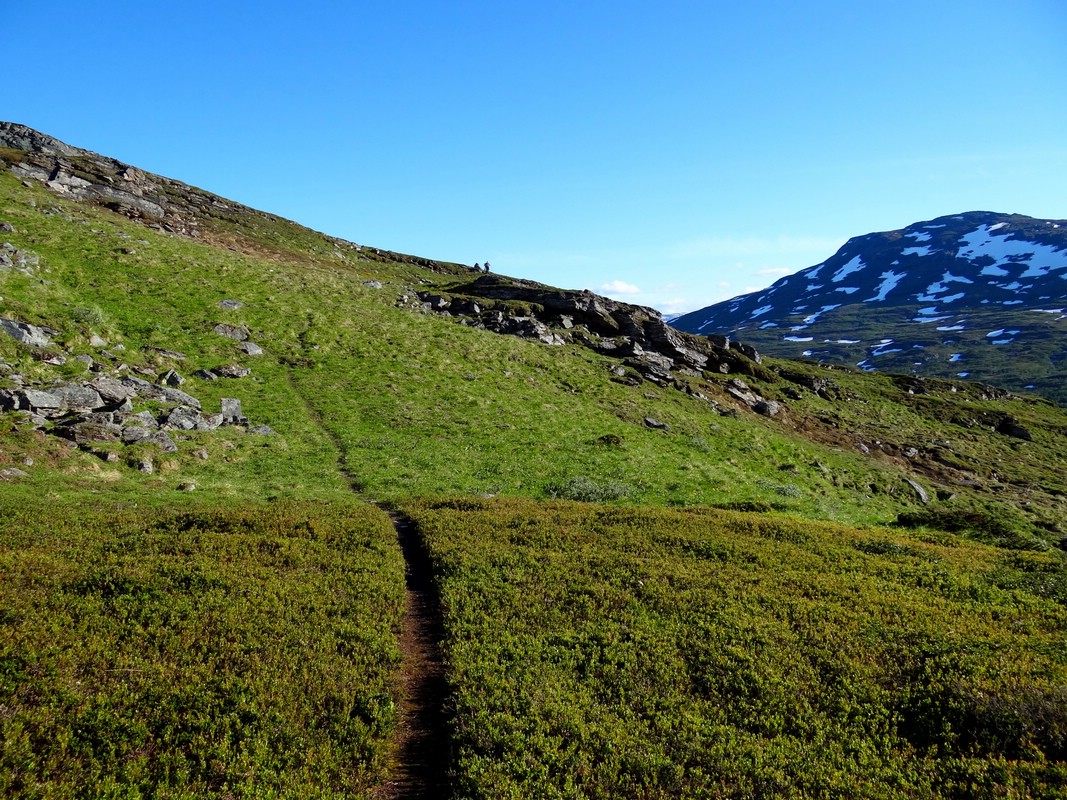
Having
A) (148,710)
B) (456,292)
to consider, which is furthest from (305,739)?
(456,292)

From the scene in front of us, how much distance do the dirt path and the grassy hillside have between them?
35cm

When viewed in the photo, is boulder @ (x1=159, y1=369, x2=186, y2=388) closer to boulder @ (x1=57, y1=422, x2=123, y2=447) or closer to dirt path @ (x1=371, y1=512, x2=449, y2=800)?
boulder @ (x1=57, y1=422, x2=123, y2=447)

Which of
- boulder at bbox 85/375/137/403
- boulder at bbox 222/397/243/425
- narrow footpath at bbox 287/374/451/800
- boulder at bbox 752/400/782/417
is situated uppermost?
boulder at bbox 752/400/782/417

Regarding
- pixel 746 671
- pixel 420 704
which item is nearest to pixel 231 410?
pixel 420 704

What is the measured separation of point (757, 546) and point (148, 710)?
19483mm

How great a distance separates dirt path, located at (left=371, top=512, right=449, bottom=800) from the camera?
926cm

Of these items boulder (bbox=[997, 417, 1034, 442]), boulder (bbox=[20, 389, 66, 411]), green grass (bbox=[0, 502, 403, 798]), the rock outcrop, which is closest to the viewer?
green grass (bbox=[0, 502, 403, 798])

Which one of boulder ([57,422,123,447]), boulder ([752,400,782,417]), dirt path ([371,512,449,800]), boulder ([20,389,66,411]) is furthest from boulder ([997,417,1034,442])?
boulder ([20,389,66,411])

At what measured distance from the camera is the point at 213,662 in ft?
37.3

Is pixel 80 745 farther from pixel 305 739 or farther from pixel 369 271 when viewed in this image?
pixel 369 271

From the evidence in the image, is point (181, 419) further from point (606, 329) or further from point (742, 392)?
point (606, 329)

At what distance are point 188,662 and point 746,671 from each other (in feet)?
39.6

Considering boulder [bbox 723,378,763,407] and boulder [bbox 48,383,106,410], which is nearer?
boulder [bbox 48,383,106,410]

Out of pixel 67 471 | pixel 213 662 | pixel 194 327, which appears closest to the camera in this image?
pixel 213 662
